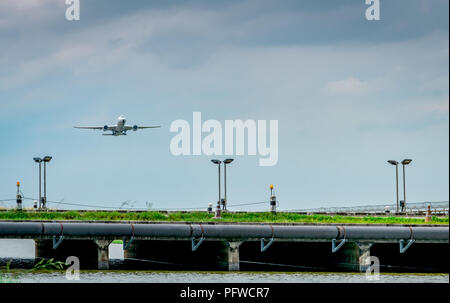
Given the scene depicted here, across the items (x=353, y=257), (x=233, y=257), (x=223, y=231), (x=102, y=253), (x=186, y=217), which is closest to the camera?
(x=102, y=253)

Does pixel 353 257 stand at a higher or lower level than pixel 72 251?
lower

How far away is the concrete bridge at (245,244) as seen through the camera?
1788 inches

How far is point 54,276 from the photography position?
42.8m

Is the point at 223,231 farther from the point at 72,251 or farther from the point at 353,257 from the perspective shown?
the point at 72,251

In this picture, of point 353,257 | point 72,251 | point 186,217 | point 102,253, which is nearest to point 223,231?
point 102,253

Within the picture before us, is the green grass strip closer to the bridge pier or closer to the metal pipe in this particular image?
the bridge pier

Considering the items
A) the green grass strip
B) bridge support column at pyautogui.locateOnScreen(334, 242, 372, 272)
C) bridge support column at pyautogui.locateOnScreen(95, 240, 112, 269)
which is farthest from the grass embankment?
bridge support column at pyautogui.locateOnScreen(95, 240, 112, 269)

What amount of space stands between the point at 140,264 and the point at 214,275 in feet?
28.3

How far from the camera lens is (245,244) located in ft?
174

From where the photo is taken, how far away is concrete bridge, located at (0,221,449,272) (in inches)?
1788

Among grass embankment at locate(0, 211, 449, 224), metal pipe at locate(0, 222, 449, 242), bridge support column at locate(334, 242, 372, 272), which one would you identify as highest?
grass embankment at locate(0, 211, 449, 224)
